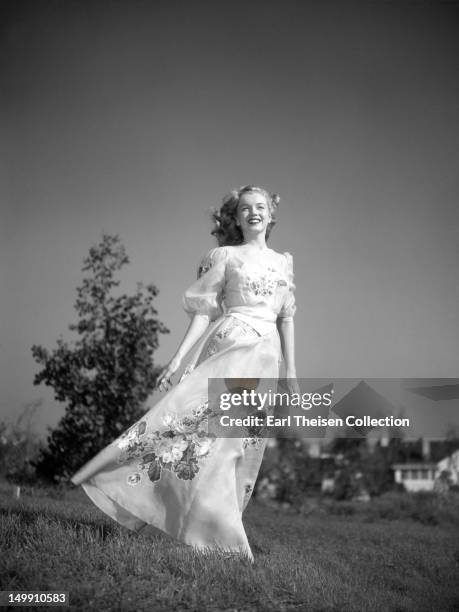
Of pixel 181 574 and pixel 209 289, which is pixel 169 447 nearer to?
pixel 181 574

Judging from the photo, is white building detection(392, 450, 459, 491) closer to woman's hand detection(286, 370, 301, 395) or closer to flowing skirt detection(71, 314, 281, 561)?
woman's hand detection(286, 370, 301, 395)

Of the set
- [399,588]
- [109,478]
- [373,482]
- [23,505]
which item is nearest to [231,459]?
[109,478]

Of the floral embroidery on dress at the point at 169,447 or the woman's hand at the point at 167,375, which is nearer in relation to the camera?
the floral embroidery on dress at the point at 169,447

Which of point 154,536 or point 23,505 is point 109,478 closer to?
point 154,536

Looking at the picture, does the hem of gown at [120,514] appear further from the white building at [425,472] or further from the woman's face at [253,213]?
the white building at [425,472]

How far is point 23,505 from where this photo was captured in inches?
175

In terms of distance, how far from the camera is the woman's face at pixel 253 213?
144 inches

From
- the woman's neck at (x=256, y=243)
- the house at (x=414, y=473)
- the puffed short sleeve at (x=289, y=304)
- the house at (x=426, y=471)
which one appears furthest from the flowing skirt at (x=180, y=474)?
the house at (x=414, y=473)

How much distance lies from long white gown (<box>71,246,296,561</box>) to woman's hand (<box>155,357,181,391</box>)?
0.05 m

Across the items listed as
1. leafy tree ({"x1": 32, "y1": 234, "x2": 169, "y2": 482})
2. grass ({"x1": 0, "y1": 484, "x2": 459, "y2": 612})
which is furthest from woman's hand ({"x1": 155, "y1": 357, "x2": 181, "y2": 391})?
leafy tree ({"x1": 32, "y1": 234, "x2": 169, "y2": 482})

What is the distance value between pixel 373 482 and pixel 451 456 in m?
1.58

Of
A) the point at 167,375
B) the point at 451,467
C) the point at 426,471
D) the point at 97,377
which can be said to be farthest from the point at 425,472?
the point at 167,375

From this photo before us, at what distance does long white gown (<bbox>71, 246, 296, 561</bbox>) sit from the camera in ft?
10.1

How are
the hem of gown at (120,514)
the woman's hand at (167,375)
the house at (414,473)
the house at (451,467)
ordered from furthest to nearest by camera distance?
the house at (414,473), the house at (451,467), the woman's hand at (167,375), the hem of gown at (120,514)
